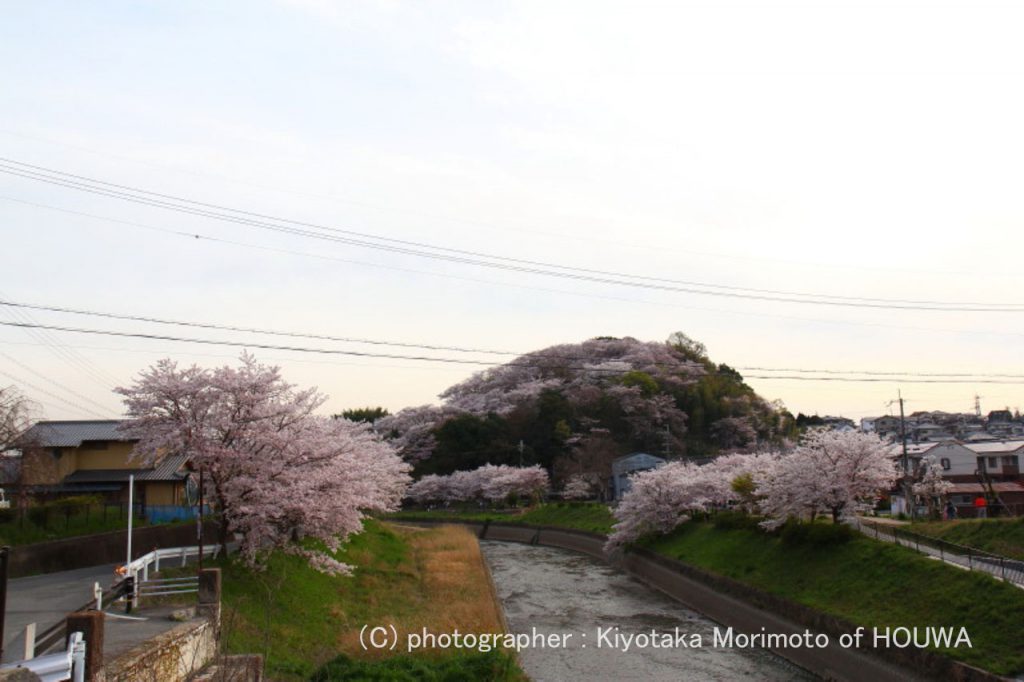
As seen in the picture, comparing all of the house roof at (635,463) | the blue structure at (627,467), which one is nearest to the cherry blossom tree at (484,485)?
the blue structure at (627,467)

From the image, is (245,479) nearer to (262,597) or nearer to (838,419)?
(262,597)

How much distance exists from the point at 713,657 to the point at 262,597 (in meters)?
14.1

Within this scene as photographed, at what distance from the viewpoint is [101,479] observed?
3588 centimetres

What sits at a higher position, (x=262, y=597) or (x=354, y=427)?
(x=354, y=427)

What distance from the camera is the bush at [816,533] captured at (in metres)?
28.7

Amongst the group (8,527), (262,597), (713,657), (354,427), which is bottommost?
(713,657)

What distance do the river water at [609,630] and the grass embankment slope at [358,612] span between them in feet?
7.19

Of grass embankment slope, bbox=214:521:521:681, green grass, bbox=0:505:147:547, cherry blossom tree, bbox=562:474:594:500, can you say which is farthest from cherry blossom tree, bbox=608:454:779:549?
cherry blossom tree, bbox=562:474:594:500

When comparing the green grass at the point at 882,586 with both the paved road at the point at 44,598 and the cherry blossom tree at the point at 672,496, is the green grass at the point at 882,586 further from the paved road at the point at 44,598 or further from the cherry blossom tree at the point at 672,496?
the paved road at the point at 44,598

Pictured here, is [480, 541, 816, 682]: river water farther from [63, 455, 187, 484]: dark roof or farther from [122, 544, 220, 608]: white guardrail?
[63, 455, 187, 484]: dark roof

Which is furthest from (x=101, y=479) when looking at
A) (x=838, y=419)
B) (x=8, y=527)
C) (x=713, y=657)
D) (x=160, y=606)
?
(x=838, y=419)

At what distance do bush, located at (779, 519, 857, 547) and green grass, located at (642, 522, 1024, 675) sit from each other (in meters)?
0.11

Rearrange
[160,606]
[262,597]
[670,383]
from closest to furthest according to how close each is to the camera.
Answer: [160,606] → [262,597] → [670,383]

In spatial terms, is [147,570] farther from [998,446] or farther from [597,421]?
[597,421]
